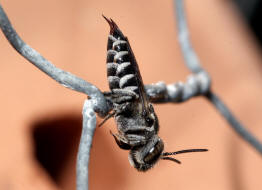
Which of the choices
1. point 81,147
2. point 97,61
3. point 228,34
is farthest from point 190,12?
point 81,147

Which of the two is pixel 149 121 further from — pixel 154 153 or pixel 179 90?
pixel 179 90

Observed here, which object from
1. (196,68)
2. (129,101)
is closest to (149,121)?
(129,101)

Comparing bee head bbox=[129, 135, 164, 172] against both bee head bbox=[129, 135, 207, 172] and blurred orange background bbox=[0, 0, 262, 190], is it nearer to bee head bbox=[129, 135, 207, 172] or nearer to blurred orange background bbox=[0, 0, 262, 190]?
bee head bbox=[129, 135, 207, 172]

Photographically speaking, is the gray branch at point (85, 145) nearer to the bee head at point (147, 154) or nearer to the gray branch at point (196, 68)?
the bee head at point (147, 154)

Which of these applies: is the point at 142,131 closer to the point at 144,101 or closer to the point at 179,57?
the point at 144,101

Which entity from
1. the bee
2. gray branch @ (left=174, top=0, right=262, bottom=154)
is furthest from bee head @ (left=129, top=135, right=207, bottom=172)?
gray branch @ (left=174, top=0, right=262, bottom=154)

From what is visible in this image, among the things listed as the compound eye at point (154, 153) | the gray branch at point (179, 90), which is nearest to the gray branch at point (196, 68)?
the gray branch at point (179, 90)
